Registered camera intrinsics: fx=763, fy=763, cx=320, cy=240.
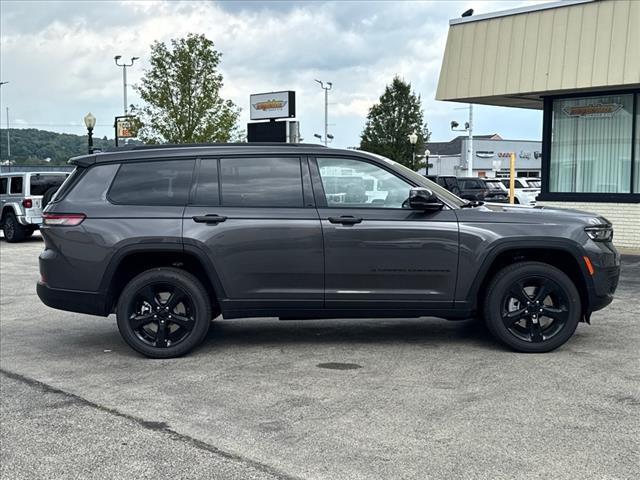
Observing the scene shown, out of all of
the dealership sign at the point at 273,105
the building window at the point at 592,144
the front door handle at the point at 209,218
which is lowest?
the front door handle at the point at 209,218

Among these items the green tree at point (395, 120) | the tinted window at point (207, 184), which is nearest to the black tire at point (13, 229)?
the tinted window at point (207, 184)

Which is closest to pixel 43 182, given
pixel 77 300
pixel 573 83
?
pixel 573 83

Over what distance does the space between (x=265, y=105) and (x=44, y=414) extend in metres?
22.9

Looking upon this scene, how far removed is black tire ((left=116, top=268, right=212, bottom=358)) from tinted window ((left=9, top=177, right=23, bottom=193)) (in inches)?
606

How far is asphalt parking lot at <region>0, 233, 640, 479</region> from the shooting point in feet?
13.7

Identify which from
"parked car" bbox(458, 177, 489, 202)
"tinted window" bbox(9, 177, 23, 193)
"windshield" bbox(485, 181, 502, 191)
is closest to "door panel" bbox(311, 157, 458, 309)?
"tinted window" bbox(9, 177, 23, 193)

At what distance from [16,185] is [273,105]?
959cm

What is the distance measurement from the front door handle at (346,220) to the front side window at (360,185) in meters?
0.15

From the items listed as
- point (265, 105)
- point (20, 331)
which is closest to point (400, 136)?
point (265, 105)

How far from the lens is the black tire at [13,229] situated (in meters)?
20.7

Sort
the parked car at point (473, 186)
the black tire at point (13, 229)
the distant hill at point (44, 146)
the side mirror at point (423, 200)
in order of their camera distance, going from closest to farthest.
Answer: the side mirror at point (423, 200) → the black tire at point (13, 229) → the parked car at point (473, 186) → the distant hill at point (44, 146)

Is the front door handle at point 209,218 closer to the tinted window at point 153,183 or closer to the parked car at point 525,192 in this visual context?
the tinted window at point 153,183

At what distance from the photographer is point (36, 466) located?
417 cm

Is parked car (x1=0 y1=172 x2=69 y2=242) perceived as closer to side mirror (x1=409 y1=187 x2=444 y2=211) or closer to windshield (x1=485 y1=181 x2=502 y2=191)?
side mirror (x1=409 y1=187 x2=444 y2=211)
